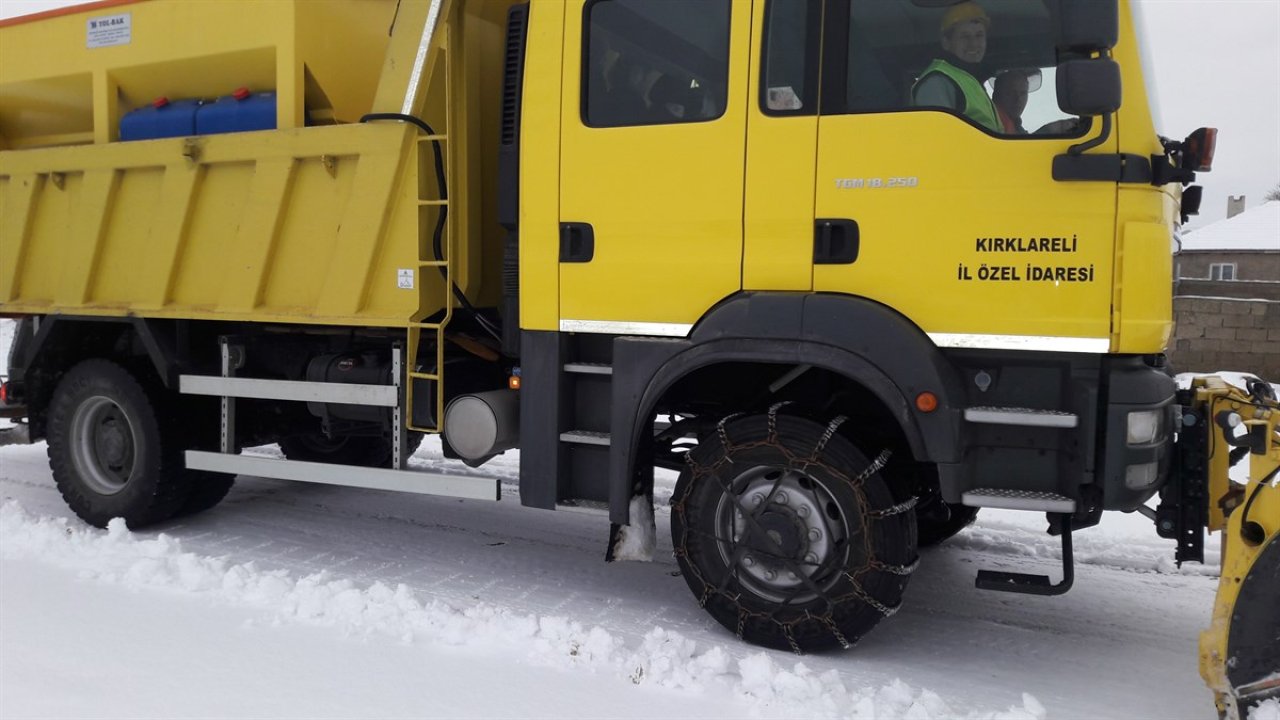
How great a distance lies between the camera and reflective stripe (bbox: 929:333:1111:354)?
3.39m

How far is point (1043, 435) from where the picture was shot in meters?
3.54

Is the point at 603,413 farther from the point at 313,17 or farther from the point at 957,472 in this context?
the point at 313,17

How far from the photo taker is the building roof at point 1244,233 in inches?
1236

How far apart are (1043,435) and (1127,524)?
3.07 m

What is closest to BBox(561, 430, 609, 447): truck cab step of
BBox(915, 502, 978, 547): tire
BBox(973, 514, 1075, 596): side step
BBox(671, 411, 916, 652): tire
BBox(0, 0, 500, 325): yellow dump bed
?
BBox(671, 411, 916, 652): tire

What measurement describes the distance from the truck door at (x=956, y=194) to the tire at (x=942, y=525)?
1.83 m

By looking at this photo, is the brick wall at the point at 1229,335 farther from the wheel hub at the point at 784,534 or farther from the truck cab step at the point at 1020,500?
the wheel hub at the point at 784,534

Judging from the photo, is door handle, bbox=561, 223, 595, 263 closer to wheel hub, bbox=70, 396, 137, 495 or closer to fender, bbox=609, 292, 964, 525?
fender, bbox=609, 292, 964, 525

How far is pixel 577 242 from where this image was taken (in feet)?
13.8

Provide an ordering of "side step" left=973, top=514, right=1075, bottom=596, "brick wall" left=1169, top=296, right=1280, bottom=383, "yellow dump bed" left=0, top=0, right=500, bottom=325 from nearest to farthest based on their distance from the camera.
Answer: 1. "side step" left=973, top=514, right=1075, bottom=596
2. "yellow dump bed" left=0, top=0, right=500, bottom=325
3. "brick wall" left=1169, top=296, right=1280, bottom=383

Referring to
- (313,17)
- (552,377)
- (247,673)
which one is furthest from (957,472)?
(313,17)

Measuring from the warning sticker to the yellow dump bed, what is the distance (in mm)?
10

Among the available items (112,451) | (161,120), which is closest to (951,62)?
(161,120)

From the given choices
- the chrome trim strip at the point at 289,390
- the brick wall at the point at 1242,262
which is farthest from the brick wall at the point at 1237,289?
the chrome trim strip at the point at 289,390
